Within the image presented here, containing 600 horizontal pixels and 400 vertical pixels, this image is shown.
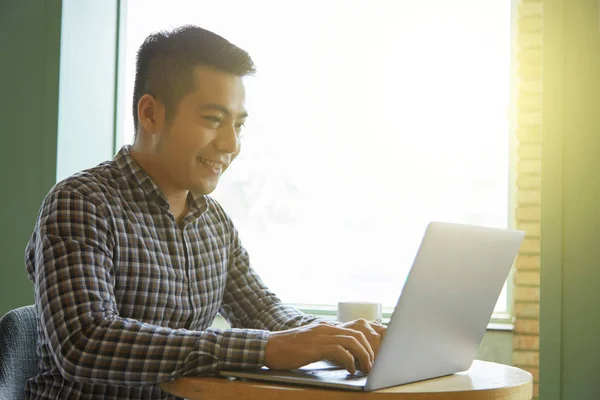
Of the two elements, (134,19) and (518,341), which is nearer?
(518,341)

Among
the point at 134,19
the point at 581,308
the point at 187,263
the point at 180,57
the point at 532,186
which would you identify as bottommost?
the point at 581,308

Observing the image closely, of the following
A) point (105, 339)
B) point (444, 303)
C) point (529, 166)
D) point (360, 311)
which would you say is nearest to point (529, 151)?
point (529, 166)

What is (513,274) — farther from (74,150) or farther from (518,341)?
(74,150)

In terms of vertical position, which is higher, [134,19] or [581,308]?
[134,19]

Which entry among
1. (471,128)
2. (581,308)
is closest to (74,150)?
(471,128)

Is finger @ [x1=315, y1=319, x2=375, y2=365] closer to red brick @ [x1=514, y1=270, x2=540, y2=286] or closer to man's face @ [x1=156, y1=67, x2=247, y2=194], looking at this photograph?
man's face @ [x1=156, y1=67, x2=247, y2=194]

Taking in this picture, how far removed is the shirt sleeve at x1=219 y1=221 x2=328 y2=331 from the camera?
1819mm

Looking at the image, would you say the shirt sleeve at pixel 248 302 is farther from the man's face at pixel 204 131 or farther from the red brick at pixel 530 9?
the red brick at pixel 530 9

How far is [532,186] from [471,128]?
444 mm

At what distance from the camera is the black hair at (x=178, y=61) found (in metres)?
1.76

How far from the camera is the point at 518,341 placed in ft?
11.6

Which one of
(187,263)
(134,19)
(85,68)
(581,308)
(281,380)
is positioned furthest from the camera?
(134,19)

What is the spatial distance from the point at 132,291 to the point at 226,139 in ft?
1.40

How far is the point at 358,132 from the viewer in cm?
391
